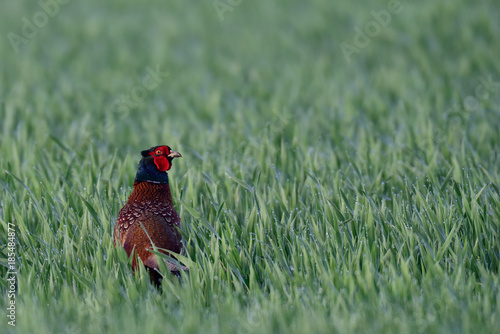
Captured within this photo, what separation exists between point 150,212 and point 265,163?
6.03 ft

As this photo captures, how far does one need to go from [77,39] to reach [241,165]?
18.3ft

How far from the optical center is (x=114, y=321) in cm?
294

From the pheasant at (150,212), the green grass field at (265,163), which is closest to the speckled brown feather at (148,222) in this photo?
the pheasant at (150,212)

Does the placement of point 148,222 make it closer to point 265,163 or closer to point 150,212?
point 150,212

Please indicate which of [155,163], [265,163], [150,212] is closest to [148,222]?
[150,212]

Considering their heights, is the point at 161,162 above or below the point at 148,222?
above

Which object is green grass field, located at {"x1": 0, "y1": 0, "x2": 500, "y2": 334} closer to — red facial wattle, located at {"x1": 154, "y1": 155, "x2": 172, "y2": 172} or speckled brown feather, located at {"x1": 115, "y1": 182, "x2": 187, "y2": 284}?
speckled brown feather, located at {"x1": 115, "y1": 182, "x2": 187, "y2": 284}

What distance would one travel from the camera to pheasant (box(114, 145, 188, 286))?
3.15m

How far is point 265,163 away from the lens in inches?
192

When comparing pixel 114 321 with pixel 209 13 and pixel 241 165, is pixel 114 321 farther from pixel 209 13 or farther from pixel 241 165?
pixel 209 13

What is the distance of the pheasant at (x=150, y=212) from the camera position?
3148 millimetres

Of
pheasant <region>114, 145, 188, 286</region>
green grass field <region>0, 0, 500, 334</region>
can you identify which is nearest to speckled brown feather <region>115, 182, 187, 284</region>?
pheasant <region>114, 145, 188, 286</region>

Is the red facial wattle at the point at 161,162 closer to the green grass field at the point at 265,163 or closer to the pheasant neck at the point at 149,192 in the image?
the pheasant neck at the point at 149,192

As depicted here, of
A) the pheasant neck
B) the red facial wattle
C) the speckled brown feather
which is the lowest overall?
the speckled brown feather
